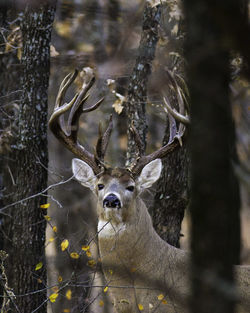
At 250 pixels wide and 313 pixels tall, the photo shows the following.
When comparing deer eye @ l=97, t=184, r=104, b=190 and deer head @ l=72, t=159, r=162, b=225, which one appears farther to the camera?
deer eye @ l=97, t=184, r=104, b=190

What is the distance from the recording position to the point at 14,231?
24.4ft

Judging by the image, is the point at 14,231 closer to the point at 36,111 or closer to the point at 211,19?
the point at 36,111

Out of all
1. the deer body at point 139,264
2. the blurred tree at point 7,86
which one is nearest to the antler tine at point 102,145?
the deer body at point 139,264

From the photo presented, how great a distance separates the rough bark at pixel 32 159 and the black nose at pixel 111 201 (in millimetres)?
1095

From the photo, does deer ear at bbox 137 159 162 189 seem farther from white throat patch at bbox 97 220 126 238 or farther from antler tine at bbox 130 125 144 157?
white throat patch at bbox 97 220 126 238

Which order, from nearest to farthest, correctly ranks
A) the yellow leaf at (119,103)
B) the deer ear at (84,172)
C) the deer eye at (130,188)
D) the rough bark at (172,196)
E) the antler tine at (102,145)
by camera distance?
the deer eye at (130,188), the antler tine at (102,145), the deer ear at (84,172), the rough bark at (172,196), the yellow leaf at (119,103)

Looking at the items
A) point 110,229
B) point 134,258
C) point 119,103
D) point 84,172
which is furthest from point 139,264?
point 119,103

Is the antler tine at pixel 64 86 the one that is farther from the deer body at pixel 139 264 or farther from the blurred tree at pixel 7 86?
the deer body at pixel 139 264

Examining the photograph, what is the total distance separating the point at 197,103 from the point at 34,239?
551cm

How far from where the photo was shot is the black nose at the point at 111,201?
6.48 metres

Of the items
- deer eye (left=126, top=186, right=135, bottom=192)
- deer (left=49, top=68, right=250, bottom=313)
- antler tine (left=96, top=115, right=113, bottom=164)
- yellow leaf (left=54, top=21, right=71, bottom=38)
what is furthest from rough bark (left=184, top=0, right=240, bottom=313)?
yellow leaf (left=54, top=21, right=71, bottom=38)

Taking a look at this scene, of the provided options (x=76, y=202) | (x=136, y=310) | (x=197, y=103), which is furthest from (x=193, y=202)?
(x=76, y=202)

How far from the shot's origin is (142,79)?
27.7 feet

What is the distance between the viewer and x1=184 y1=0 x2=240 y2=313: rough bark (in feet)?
6.70
